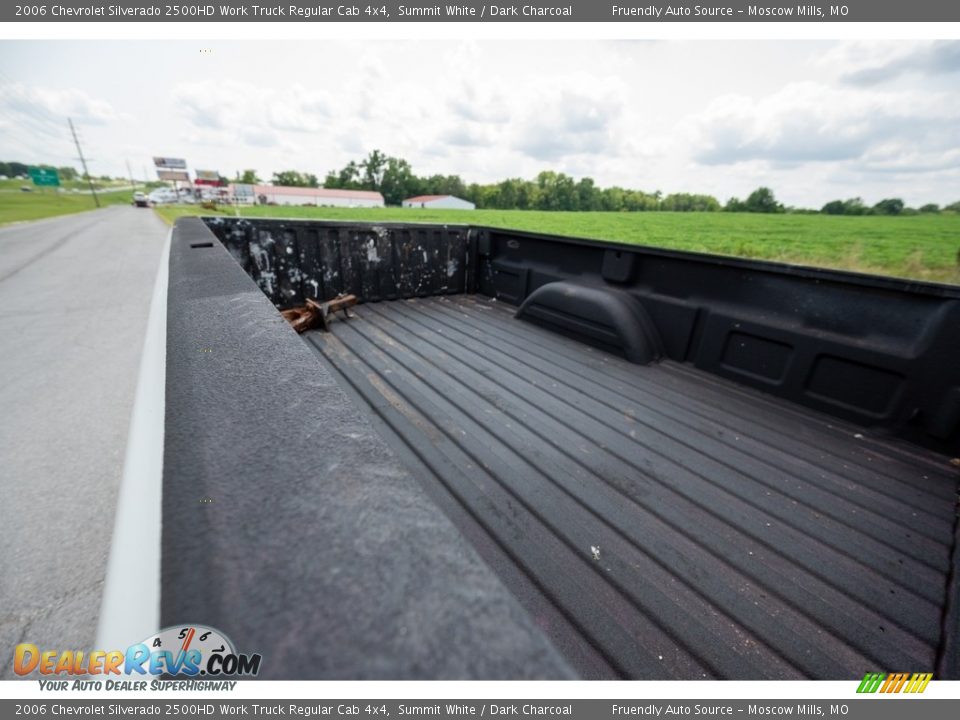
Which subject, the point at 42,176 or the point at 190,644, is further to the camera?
the point at 42,176

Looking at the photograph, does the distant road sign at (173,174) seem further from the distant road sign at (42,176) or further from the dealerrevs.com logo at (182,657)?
the dealerrevs.com logo at (182,657)

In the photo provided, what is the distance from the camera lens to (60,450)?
7.18 feet

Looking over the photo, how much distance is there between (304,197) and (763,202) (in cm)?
6396

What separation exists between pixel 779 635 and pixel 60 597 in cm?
243

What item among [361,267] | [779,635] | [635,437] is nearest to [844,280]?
[635,437]

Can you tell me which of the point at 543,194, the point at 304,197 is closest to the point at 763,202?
the point at 543,194

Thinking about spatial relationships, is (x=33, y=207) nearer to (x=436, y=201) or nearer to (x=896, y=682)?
(x=896, y=682)

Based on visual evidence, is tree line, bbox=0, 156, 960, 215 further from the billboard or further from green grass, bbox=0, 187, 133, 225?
green grass, bbox=0, 187, 133, 225

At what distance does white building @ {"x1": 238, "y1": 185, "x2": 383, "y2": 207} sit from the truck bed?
67350 millimetres

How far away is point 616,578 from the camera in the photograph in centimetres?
124

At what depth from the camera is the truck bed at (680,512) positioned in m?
1.10

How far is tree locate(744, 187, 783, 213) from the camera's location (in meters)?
42.9

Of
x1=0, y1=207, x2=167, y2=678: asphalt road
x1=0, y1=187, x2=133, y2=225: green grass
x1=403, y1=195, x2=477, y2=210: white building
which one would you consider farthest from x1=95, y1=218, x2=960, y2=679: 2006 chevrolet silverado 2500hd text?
x1=403, y1=195, x2=477, y2=210: white building

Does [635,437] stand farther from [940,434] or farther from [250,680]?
[250,680]
